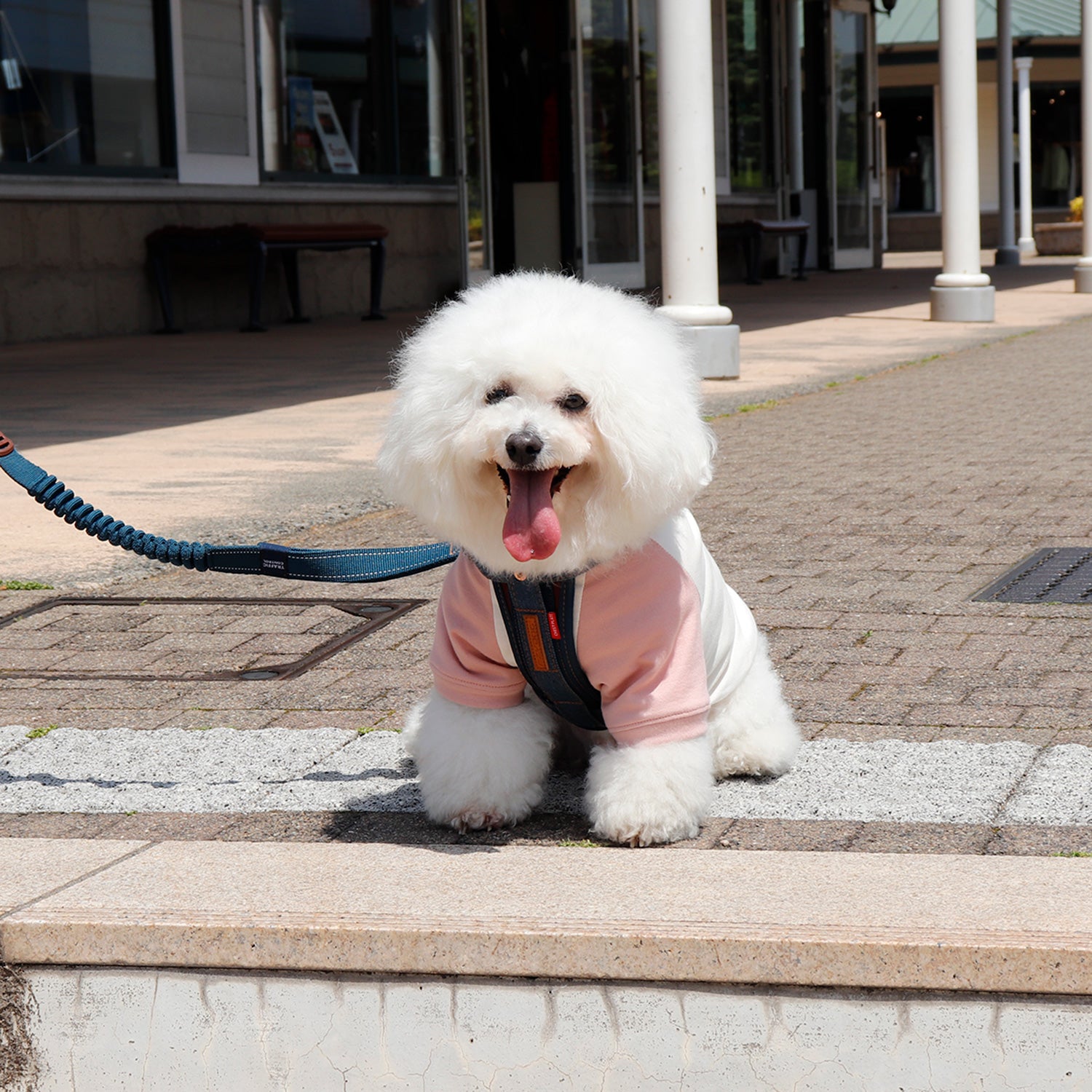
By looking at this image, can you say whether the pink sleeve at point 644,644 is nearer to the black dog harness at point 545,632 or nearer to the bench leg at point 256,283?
the black dog harness at point 545,632

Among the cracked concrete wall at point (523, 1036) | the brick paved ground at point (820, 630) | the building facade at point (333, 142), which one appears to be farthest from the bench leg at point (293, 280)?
the cracked concrete wall at point (523, 1036)

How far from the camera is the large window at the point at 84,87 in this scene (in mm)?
13922

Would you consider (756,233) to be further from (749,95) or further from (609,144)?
(609,144)

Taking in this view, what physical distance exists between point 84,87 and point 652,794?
13.1m

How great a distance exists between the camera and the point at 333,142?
56.4ft

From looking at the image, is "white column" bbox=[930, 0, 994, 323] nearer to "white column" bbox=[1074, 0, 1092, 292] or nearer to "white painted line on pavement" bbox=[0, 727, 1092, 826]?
"white column" bbox=[1074, 0, 1092, 292]

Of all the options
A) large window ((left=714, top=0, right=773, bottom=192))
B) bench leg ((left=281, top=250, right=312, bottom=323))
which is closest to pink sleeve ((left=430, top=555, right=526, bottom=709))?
bench leg ((left=281, top=250, right=312, bottom=323))

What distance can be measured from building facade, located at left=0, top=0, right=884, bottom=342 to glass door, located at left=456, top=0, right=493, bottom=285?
0.03 metres

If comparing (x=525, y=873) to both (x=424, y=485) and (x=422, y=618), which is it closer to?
(x=424, y=485)

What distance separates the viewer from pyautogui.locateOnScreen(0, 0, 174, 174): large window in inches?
548

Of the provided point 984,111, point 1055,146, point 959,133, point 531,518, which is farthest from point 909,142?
point 531,518

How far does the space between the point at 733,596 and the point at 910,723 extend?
58 cm

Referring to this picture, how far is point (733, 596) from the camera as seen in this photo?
11.7ft

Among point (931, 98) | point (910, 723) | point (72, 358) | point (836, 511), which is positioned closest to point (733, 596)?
point (910, 723)
